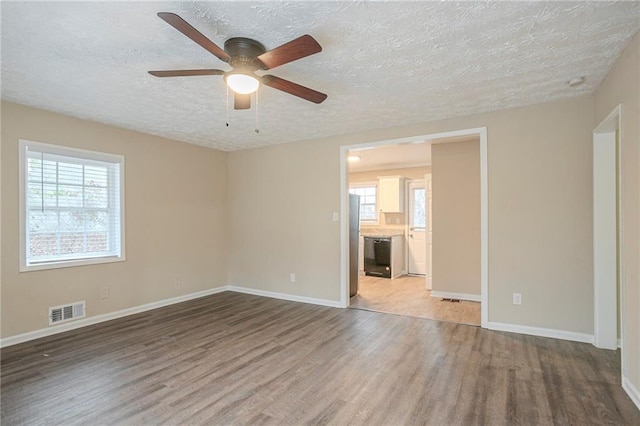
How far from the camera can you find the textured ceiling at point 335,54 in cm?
196

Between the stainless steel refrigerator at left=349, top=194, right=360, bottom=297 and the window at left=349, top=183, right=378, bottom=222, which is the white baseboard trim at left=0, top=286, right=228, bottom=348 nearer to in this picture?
the stainless steel refrigerator at left=349, top=194, right=360, bottom=297

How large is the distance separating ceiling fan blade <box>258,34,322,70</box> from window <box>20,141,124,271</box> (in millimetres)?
3213

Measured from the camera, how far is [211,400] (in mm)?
2371

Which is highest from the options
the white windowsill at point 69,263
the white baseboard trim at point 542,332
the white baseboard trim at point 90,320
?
the white windowsill at point 69,263

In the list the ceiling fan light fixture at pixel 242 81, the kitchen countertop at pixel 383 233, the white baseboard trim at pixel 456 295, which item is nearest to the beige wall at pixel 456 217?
the white baseboard trim at pixel 456 295

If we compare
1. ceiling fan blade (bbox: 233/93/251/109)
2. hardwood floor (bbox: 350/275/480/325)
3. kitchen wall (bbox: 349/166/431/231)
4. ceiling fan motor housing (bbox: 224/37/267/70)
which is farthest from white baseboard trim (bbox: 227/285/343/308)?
ceiling fan motor housing (bbox: 224/37/267/70)

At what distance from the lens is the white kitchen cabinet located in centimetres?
721

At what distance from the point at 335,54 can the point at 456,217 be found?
12.3 feet

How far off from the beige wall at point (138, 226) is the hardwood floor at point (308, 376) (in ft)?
1.54

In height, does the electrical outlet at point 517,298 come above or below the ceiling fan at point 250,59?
below

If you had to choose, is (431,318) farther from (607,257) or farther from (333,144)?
(333,144)

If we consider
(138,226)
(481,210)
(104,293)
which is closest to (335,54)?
(481,210)

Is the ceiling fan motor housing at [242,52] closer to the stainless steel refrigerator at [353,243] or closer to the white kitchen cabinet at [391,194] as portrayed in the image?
the stainless steel refrigerator at [353,243]

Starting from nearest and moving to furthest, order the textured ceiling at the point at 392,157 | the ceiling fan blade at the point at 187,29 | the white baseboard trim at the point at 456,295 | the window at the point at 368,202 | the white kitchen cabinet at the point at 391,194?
the ceiling fan blade at the point at 187,29, the white baseboard trim at the point at 456,295, the textured ceiling at the point at 392,157, the white kitchen cabinet at the point at 391,194, the window at the point at 368,202
